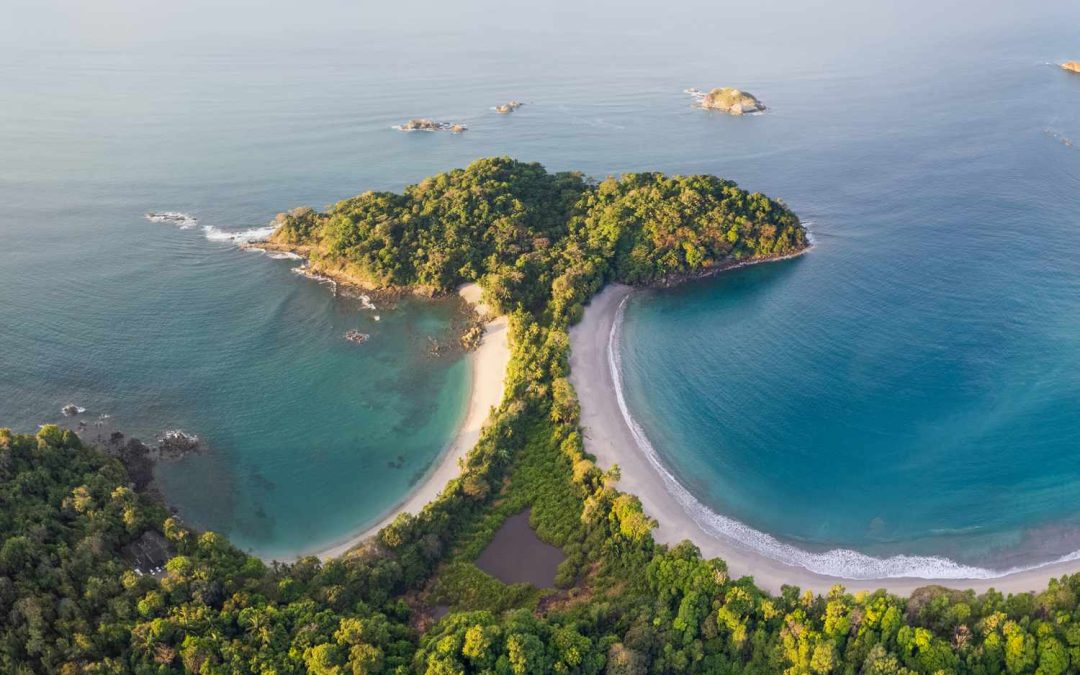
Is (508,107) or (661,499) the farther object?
(508,107)

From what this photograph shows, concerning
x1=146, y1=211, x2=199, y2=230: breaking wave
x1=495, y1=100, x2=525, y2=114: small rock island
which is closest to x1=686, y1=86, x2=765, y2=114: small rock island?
x1=495, y1=100, x2=525, y2=114: small rock island

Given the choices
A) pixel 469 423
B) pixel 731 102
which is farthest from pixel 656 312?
pixel 731 102

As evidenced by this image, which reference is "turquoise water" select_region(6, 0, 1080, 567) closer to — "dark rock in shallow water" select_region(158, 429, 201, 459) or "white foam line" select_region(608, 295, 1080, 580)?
"white foam line" select_region(608, 295, 1080, 580)

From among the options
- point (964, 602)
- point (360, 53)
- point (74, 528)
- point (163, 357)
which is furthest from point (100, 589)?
point (360, 53)

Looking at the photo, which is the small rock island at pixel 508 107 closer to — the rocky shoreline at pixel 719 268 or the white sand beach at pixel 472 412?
the rocky shoreline at pixel 719 268

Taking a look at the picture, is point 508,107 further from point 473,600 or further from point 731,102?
point 473,600

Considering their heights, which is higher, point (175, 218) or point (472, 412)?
point (175, 218)
